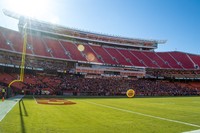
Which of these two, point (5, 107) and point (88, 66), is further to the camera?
point (88, 66)

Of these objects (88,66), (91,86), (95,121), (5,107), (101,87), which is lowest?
(95,121)

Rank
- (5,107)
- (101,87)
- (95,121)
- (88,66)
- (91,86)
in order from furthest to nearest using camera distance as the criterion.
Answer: (88,66) → (101,87) → (91,86) → (5,107) → (95,121)

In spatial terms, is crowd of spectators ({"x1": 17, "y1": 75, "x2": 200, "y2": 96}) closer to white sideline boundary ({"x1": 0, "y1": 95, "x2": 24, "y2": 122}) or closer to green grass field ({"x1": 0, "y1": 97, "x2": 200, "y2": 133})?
white sideline boundary ({"x1": 0, "y1": 95, "x2": 24, "y2": 122})

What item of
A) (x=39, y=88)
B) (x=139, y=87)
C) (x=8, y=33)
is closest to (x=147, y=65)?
(x=139, y=87)

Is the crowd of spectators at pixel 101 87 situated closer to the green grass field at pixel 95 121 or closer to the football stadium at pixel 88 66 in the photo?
the football stadium at pixel 88 66

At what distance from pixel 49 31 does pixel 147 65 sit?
36688mm

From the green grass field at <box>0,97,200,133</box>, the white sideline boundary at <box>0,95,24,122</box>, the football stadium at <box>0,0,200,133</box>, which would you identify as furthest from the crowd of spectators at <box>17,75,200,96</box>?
the green grass field at <box>0,97,200,133</box>

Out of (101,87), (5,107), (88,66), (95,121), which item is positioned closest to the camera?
(95,121)

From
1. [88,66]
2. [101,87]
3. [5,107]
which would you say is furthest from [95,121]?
[88,66]

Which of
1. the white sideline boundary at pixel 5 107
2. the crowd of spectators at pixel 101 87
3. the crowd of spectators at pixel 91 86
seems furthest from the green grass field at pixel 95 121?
the crowd of spectators at pixel 101 87

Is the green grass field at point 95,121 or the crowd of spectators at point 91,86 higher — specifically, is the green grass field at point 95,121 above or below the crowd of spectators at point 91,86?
below

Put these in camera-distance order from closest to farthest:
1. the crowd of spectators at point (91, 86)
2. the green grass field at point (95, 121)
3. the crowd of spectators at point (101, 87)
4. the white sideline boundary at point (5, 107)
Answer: the green grass field at point (95, 121), the white sideline boundary at point (5, 107), the crowd of spectators at point (91, 86), the crowd of spectators at point (101, 87)

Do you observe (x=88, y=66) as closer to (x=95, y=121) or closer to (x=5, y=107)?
(x=5, y=107)

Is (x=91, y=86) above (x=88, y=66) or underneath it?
underneath
